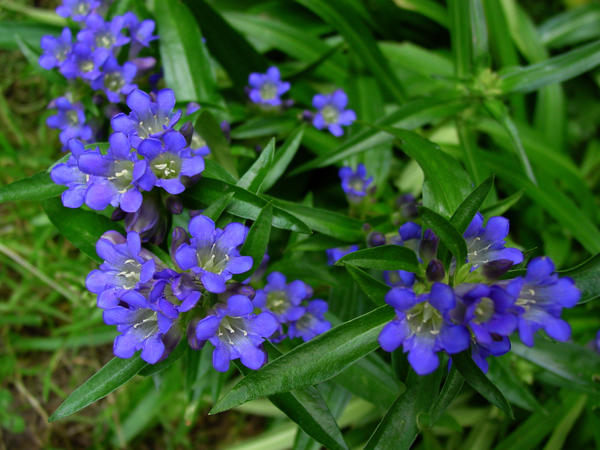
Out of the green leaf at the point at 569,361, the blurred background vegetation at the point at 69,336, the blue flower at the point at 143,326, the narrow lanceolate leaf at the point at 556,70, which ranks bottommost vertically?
the blurred background vegetation at the point at 69,336

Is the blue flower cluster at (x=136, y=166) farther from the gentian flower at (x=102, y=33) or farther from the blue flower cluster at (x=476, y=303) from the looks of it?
the blue flower cluster at (x=476, y=303)

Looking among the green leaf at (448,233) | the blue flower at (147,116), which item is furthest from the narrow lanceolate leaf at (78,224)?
the green leaf at (448,233)

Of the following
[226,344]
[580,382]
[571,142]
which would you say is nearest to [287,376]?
[226,344]

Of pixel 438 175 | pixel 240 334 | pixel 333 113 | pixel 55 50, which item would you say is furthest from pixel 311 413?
pixel 55 50

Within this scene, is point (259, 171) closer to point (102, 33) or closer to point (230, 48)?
point (102, 33)

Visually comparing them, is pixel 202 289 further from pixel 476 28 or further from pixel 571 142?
pixel 571 142
